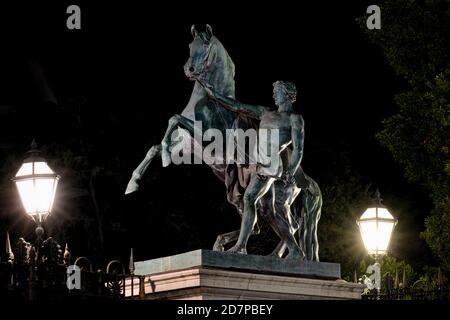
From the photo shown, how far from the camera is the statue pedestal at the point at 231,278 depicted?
63.9 ft

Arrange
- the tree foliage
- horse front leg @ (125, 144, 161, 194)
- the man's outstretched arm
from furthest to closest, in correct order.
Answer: the tree foliage < the man's outstretched arm < horse front leg @ (125, 144, 161, 194)

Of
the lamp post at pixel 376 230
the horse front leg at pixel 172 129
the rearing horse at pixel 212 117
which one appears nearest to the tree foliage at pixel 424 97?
the lamp post at pixel 376 230

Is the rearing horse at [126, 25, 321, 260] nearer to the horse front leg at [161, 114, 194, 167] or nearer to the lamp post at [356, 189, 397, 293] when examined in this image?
the horse front leg at [161, 114, 194, 167]

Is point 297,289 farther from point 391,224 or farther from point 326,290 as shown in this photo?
point 391,224

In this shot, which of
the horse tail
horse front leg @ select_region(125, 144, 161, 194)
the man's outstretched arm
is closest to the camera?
horse front leg @ select_region(125, 144, 161, 194)

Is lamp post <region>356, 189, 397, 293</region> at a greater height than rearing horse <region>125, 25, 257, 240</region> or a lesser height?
lesser

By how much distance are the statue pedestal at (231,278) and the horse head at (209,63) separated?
2.24 m

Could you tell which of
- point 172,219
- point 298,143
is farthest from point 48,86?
point 298,143

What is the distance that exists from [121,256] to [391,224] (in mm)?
13024

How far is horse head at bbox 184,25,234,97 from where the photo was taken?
20547 millimetres

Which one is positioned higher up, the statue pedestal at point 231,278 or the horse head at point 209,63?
the horse head at point 209,63

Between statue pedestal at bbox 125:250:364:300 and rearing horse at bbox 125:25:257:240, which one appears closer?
statue pedestal at bbox 125:250:364:300

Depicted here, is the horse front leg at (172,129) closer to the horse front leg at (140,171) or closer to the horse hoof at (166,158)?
the horse hoof at (166,158)

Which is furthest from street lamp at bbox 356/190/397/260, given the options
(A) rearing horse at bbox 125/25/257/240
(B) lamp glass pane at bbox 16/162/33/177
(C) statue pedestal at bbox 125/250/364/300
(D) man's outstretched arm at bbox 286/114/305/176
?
(B) lamp glass pane at bbox 16/162/33/177
